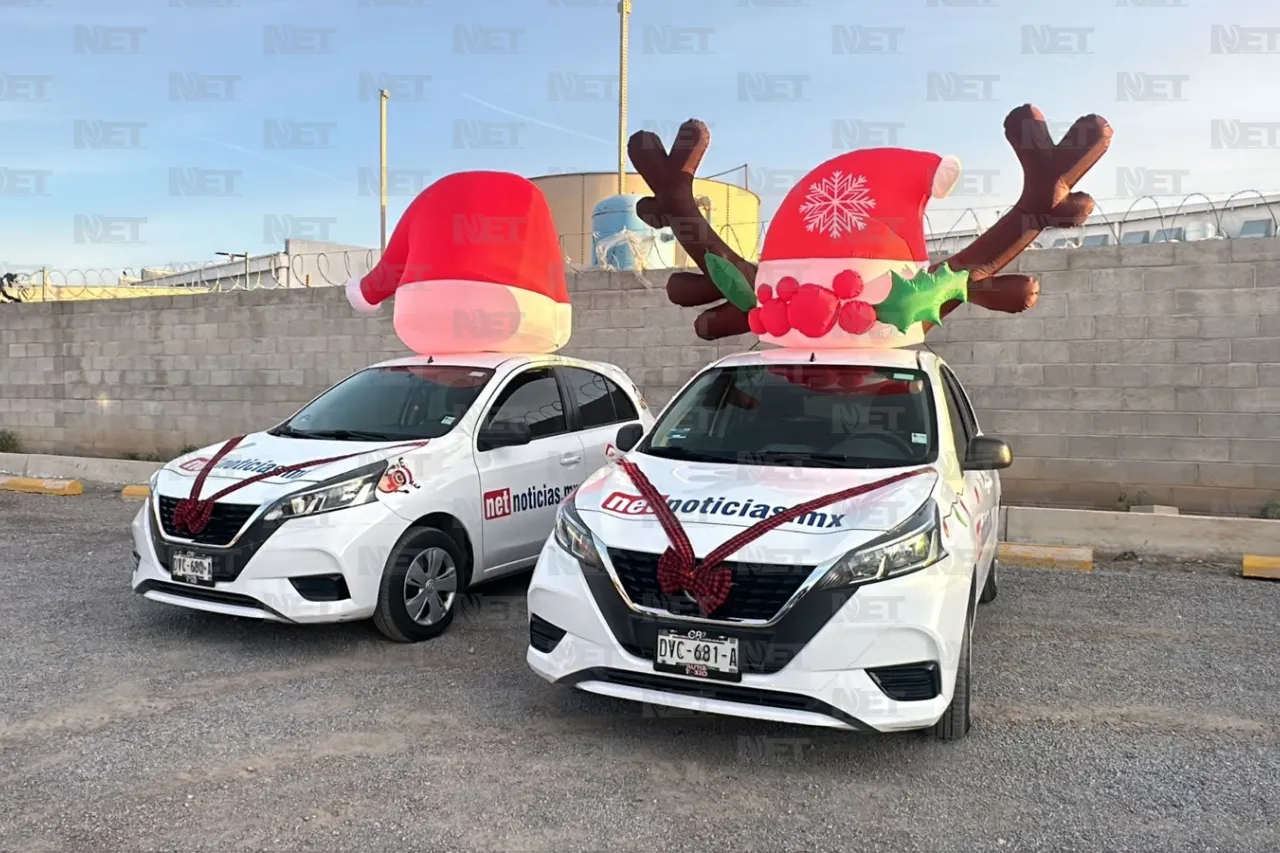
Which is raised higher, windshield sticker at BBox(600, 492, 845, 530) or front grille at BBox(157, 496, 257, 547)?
windshield sticker at BBox(600, 492, 845, 530)

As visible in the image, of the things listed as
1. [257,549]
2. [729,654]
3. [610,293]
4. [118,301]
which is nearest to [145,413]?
[118,301]

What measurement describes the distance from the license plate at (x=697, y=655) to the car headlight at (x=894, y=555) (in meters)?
0.42

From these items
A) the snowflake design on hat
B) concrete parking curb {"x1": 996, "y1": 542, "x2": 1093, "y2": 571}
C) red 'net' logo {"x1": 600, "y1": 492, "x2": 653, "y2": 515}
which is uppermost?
the snowflake design on hat

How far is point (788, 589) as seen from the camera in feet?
11.2

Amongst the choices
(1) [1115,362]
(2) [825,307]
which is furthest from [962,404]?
(1) [1115,362]

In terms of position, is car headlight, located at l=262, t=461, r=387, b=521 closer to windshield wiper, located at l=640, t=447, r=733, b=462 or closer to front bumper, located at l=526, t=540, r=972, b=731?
windshield wiper, located at l=640, t=447, r=733, b=462

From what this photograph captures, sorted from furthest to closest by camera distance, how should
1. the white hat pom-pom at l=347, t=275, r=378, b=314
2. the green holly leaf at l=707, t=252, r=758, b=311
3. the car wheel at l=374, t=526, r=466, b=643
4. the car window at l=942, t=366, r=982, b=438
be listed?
the white hat pom-pom at l=347, t=275, r=378, b=314
the green holly leaf at l=707, t=252, r=758, b=311
the car window at l=942, t=366, r=982, b=438
the car wheel at l=374, t=526, r=466, b=643

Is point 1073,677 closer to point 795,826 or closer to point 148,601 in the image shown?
point 795,826

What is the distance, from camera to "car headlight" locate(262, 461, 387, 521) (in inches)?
186

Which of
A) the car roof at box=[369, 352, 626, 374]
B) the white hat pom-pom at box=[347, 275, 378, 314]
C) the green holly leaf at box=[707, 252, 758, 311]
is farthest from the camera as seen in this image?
the white hat pom-pom at box=[347, 275, 378, 314]

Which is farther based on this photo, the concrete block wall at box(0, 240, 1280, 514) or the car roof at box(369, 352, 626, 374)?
the concrete block wall at box(0, 240, 1280, 514)

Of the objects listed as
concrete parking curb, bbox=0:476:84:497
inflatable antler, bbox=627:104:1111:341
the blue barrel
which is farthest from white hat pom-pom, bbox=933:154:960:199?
concrete parking curb, bbox=0:476:84:497

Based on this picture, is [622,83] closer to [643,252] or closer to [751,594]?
[643,252]

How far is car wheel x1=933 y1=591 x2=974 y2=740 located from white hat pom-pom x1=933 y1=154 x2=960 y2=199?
2614mm
